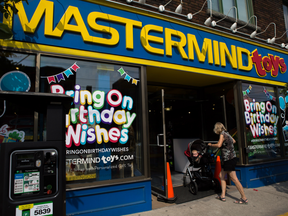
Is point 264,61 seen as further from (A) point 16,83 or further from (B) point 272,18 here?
(A) point 16,83

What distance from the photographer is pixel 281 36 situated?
831 cm

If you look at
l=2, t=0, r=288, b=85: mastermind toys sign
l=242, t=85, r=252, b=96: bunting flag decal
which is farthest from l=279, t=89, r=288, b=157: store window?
l=2, t=0, r=288, b=85: mastermind toys sign

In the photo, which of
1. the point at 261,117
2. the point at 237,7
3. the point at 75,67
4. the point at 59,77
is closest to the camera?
the point at 59,77

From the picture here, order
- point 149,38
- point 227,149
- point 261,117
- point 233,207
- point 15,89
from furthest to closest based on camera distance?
point 261,117 < point 149,38 < point 227,149 < point 233,207 < point 15,89

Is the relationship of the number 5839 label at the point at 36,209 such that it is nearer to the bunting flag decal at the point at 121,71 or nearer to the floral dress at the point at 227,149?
the bunting flag decal at the point at 121,71

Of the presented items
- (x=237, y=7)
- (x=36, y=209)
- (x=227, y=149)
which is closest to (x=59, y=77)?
(x=36, y=209)

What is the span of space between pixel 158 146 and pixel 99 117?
5.87 ft

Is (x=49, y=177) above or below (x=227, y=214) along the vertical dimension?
above

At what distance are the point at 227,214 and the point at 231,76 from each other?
4.15 m

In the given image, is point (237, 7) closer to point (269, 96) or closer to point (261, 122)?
point (269, 96)

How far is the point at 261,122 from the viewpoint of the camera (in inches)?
276

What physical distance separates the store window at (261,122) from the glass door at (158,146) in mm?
3029

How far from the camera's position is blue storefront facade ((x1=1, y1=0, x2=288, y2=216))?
13.0 feet

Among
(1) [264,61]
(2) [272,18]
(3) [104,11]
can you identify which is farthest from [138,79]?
(2) [272,18]
